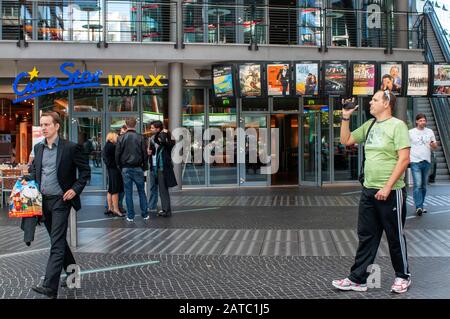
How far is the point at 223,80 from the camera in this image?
16.5 m

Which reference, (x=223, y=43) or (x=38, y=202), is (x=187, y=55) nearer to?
(x=223, y=43)

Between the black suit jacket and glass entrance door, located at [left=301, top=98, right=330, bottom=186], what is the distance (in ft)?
44.4

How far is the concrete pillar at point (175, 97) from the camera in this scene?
55.1 ft

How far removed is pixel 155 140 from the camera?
11.2m

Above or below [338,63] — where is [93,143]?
below

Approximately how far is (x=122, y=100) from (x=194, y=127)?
2538 millimetres

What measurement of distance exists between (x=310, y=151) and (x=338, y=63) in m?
3.38

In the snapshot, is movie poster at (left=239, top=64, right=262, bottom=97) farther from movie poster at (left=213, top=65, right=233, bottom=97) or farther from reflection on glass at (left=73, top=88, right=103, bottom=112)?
reflection on glass at (left=73, top=88, right=103, bottom=112)

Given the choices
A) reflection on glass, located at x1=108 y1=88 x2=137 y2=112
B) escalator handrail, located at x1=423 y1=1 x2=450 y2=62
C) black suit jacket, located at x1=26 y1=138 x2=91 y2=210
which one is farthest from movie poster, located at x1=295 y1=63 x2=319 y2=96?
black suit jacket, located at x1=26 y1=138 x2=91 y2=210

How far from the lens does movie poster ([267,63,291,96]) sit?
637 inches

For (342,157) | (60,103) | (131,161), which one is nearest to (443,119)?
(342,157)
